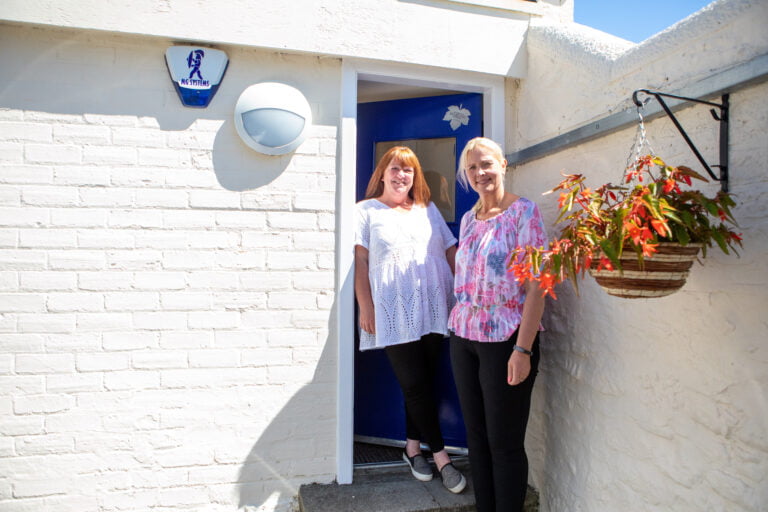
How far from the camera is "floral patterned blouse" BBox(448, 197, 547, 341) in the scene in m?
2.08

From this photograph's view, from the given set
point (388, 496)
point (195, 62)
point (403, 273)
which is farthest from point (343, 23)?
point (388, 496)

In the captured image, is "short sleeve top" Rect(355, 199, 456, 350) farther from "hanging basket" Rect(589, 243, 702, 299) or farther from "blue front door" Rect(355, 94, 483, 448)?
"hanging basket" Rect(589, 243, 702, 299)

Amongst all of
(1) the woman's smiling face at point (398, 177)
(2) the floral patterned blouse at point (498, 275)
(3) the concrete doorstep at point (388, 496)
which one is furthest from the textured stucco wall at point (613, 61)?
(3) the concrete doorstep at point (388, 496)

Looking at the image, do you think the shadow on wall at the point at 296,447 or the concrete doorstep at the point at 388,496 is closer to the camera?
the concrete doorstep at the point at 388,496

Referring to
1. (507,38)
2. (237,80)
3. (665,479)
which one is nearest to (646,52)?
(507,38)

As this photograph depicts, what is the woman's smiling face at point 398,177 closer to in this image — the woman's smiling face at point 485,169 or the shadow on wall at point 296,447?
the woman's smiling face at point 485,169

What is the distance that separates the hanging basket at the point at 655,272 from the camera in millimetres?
1458

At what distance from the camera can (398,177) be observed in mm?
2654

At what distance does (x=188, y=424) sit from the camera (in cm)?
252

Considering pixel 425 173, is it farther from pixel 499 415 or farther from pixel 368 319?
pixel 499 415

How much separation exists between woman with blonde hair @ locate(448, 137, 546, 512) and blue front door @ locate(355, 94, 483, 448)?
0.88m

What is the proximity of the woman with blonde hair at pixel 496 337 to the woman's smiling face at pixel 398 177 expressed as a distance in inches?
18.3

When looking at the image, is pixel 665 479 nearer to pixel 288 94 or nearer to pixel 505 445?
pixel 505 445

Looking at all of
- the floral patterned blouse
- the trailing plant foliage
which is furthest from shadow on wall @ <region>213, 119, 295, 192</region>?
the trailing plant foliage
